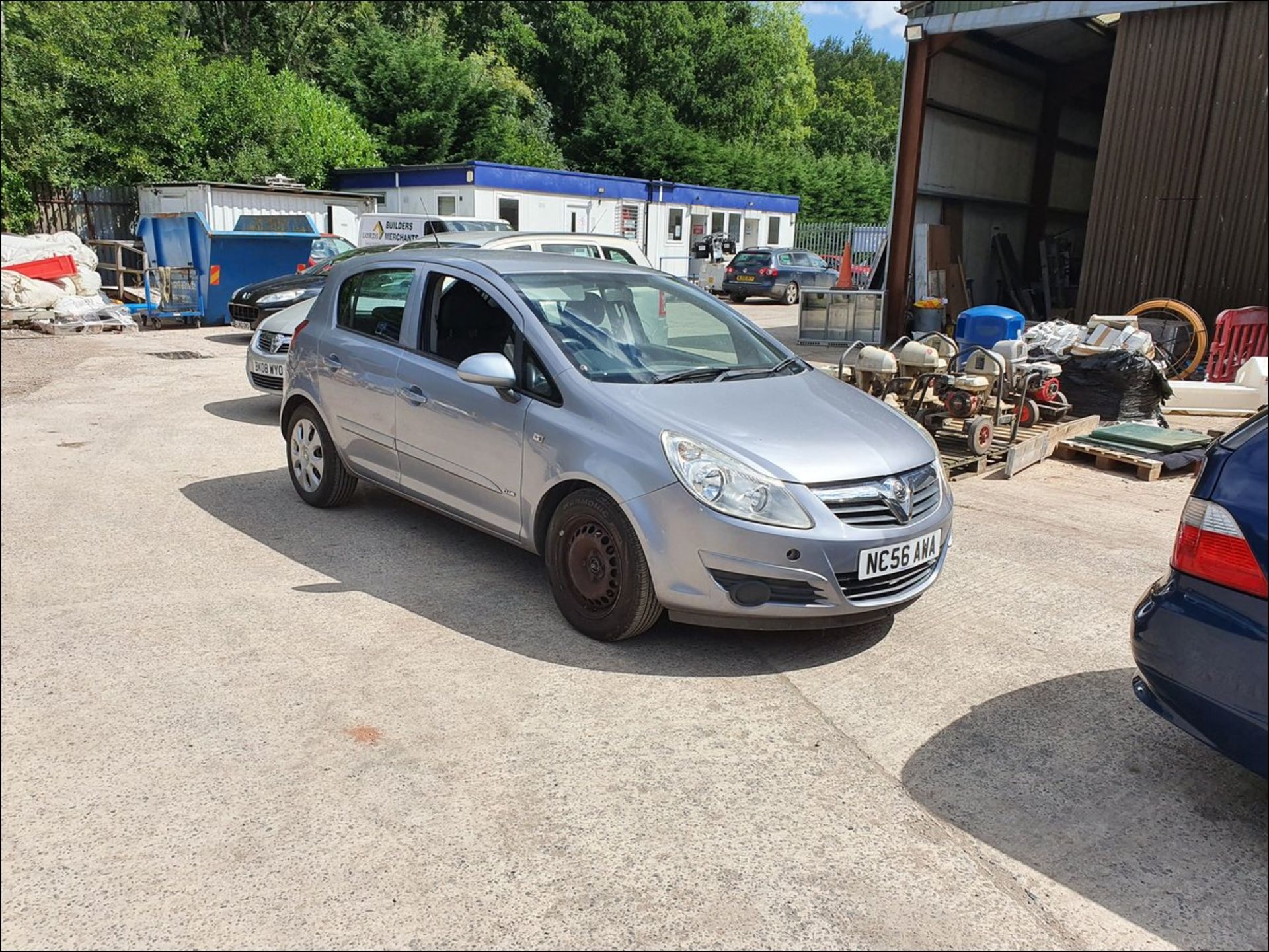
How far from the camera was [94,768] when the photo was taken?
3.07 meters

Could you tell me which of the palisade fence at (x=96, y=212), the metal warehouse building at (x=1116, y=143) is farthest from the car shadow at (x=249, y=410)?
the palisade fence at (x=96, y=212)

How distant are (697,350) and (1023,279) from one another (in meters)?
15.6

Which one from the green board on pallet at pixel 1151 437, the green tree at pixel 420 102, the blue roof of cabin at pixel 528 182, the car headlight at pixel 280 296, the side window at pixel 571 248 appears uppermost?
the green tree at pixel 420 102

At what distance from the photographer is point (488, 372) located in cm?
442

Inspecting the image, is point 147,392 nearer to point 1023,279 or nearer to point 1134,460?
point 1134,460

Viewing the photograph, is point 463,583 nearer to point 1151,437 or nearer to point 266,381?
point 266,381

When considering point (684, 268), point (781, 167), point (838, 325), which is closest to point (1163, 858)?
point (838, 325)

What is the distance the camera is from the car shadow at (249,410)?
8.78 metres

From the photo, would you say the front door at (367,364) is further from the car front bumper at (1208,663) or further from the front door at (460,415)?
the car front bumper at (1208,663)

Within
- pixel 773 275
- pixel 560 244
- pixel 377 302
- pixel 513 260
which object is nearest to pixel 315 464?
pixel 377 302

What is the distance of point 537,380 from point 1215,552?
279 cm

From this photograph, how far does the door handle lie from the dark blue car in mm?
3410

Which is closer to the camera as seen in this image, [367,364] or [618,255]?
[367,364]

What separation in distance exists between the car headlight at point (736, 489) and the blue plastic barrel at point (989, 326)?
5.90m
